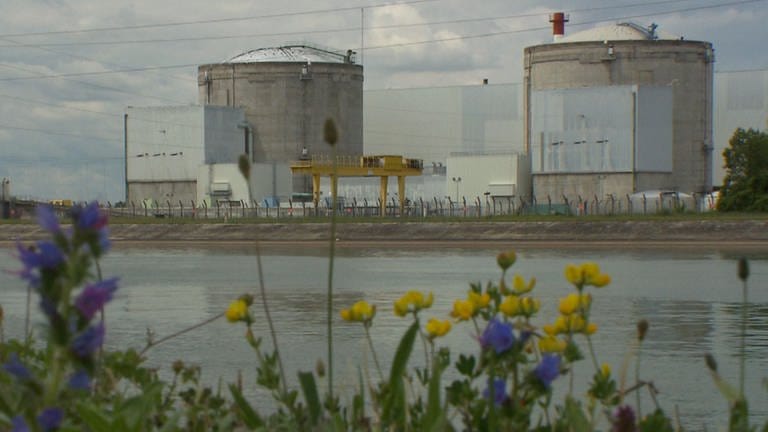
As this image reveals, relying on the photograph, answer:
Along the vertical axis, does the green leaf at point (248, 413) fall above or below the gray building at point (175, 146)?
below

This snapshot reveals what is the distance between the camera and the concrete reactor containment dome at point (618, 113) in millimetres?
56062

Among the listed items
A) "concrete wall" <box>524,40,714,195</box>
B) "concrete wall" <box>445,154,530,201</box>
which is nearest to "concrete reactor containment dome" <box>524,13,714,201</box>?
"concrete wall" <box>524,40,714,195</box>

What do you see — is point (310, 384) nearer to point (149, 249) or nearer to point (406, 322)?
point (406, 322)

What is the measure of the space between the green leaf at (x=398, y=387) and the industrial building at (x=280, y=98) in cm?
6334

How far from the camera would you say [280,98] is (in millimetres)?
67938

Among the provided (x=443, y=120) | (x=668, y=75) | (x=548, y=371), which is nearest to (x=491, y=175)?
(x=668, y=75)

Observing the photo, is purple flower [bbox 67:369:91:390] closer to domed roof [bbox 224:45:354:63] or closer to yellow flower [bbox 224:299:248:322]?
yellow flower [bbox 224:299:248:322]

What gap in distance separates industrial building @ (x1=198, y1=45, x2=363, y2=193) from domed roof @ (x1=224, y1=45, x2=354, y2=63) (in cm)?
21

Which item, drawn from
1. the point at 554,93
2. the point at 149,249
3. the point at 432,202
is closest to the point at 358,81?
the point at 432,202

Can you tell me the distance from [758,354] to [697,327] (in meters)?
2.55

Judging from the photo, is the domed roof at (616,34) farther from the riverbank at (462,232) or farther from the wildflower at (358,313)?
the wildflower at (358,313)

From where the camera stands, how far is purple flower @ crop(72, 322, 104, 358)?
1.56m

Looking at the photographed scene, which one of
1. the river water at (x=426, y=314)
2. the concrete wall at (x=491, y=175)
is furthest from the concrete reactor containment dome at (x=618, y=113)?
the river water at (x=426, y=314)

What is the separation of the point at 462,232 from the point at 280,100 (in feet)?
85.0
